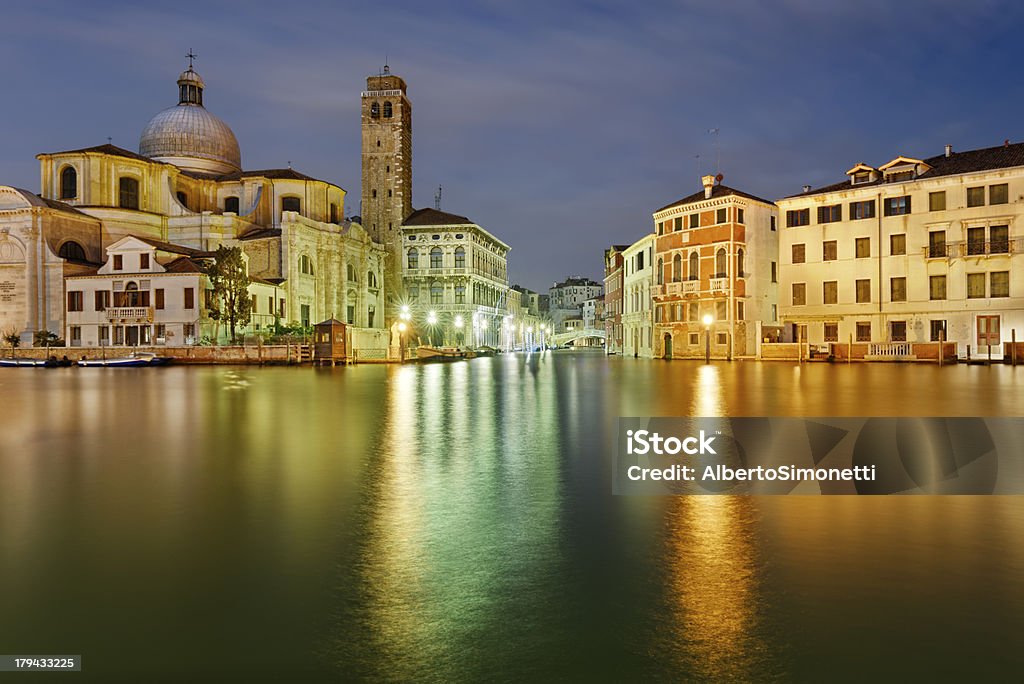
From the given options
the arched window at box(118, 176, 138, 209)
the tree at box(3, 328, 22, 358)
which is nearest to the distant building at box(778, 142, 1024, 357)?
the arched window at box(118, 176, 138, 209)

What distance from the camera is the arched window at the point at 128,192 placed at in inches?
2265

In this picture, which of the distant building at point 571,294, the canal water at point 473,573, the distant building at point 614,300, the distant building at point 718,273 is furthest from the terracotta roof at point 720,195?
the distant building at point 571,294

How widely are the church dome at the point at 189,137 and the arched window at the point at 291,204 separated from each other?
8612 millimetres

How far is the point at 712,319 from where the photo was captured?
49688 millimetres

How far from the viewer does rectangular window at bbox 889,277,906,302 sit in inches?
1731

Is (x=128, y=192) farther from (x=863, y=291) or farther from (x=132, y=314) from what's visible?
(x=863, y=291)

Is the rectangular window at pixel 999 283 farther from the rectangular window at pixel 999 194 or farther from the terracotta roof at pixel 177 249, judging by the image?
the terracotta roof at pixel 177 249

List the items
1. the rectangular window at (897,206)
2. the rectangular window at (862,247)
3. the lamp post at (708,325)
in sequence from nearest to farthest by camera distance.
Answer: the rectangular window at (897,206), the rectangular window at (862,247), the lamp post at (708,325)

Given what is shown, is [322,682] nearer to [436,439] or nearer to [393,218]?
[436,439]

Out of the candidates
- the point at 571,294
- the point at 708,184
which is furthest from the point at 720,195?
the point at 571,294

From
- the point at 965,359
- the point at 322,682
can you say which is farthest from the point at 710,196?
the point at 322,682

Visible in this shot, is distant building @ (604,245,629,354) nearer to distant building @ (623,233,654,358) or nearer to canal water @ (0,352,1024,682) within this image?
distant building @ (623,233,654,358)

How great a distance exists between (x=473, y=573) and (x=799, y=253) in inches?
1914

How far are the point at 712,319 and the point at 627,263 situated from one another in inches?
880
